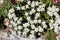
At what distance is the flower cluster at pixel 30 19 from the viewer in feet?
5.90

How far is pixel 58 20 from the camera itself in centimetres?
176

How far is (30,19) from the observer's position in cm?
184

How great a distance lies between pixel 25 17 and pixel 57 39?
331mm

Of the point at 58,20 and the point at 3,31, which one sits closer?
the point at 58,20

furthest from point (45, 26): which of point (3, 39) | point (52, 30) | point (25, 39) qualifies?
point (3, 39)

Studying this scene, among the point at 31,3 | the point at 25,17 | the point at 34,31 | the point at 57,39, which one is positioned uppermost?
the point at 31,3

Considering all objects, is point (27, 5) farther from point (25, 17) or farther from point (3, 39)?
point (3, 39)

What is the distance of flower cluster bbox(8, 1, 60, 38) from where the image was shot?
1.80 meters

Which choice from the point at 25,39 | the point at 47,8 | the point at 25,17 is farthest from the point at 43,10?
the point at 25,39

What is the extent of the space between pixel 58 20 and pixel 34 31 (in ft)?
0.67

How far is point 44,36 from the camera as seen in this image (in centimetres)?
178

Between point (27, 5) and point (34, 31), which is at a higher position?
point (27, 5)

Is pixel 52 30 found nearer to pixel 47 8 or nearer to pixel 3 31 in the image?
pixel 47 8

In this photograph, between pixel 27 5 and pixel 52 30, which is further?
pixel 27 5
